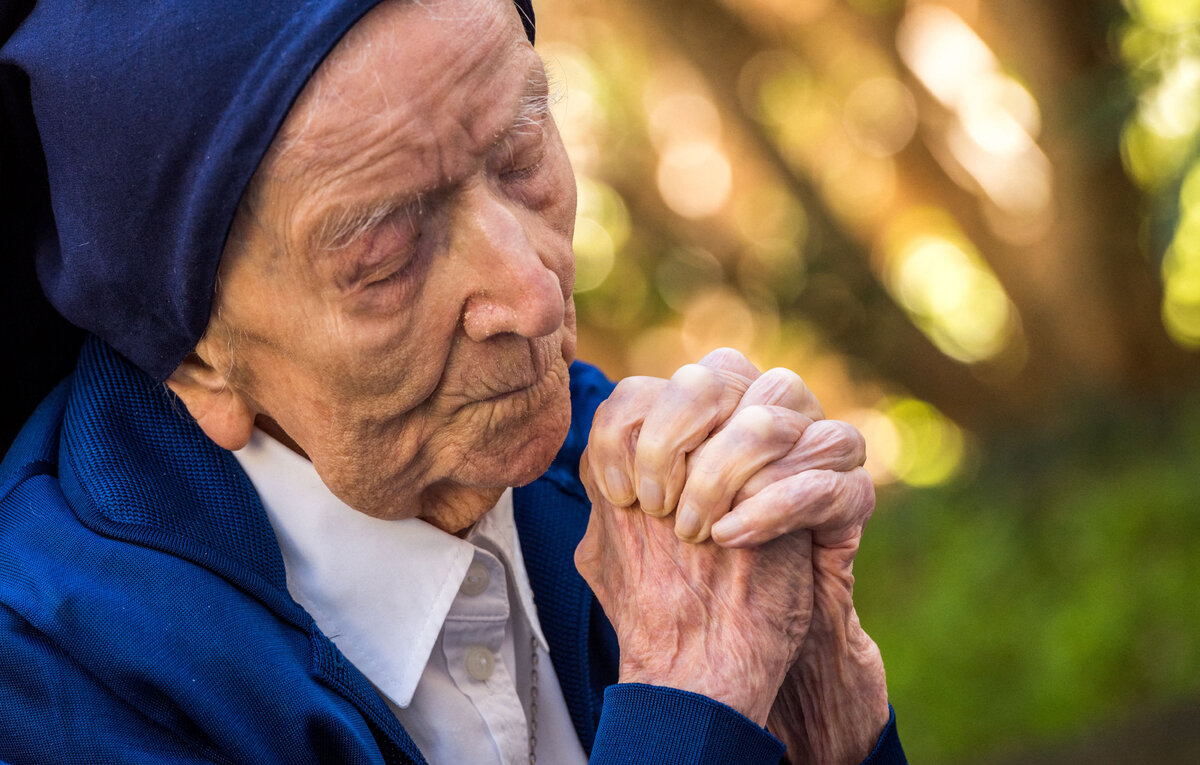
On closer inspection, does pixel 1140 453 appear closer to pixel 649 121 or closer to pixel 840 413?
pixel 840 413

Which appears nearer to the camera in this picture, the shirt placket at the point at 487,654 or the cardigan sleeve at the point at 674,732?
the cardigan sleeve at the point at 674,732

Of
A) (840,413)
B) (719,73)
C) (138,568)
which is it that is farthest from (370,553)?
(840,413)

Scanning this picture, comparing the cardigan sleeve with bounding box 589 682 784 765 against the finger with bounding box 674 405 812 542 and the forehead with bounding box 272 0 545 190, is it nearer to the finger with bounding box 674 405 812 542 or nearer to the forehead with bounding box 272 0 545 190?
the finger with bounding box 674 405 812 542

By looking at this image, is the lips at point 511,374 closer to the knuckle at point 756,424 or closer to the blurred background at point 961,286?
the knuckle at point 756,424

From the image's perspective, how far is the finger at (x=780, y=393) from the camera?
1.54m

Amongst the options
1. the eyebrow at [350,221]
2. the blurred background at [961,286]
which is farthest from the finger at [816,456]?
the blurred background at [961,286]

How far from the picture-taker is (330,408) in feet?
4.77

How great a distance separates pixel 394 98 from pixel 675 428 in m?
0.58

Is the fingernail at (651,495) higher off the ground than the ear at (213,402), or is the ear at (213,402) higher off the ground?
the fingernail at (651,495)

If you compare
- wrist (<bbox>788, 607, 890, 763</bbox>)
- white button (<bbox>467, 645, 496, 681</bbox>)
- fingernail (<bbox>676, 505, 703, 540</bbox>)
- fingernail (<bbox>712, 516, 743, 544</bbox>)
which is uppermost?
fingernail (<bbox>712, 516, 743, 544</bbox>)

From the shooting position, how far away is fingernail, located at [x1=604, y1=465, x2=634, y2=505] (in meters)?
1.58

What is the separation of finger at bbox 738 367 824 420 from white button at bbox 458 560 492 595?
52 cm

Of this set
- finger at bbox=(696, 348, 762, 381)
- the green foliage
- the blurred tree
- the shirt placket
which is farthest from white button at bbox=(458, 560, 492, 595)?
the blurred tree

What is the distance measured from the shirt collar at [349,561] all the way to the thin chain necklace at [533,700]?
0.25m
